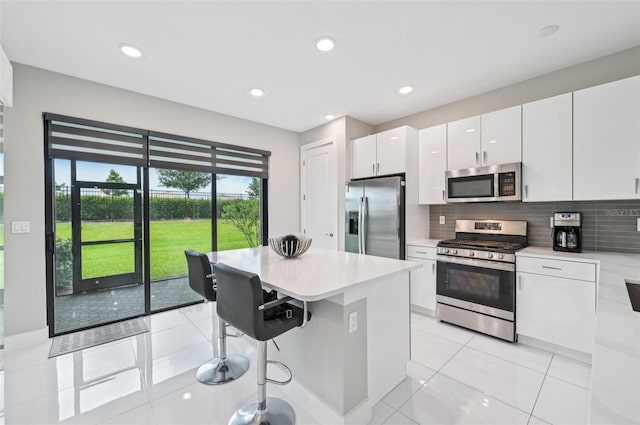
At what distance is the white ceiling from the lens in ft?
6.10

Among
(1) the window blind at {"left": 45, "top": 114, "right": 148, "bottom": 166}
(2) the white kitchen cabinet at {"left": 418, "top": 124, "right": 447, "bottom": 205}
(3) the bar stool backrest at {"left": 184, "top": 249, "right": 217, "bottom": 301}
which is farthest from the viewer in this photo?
(2) the white kitchen cabinet at {"left": 418, "top": 124, "right": 447, "bottom": 205}

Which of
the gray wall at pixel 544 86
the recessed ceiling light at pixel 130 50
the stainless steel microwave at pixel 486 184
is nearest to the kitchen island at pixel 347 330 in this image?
the stainless steel microwave at pixel 486 184

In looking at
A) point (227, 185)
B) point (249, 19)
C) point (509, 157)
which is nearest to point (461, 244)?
point (509, 157)

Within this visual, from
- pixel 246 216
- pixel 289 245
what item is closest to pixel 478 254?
pixel 289 245

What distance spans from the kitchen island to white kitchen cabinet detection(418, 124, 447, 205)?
169cm

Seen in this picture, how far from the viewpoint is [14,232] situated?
2.47 m

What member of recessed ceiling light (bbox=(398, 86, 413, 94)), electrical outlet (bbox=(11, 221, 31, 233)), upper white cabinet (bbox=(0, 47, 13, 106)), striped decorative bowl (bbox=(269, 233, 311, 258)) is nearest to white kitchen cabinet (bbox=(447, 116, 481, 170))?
recessed ceiling light (bbox=(398, 86, 413, 94))

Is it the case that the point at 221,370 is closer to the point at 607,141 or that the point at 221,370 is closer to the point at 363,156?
the point at 363,156

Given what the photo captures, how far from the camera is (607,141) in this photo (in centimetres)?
226

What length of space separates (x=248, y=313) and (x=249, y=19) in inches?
79.8

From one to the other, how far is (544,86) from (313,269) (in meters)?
3.08

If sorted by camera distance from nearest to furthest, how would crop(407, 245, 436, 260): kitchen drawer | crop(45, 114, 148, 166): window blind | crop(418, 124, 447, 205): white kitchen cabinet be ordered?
crop(45, 114, 148, 166): window blind < crop(407, 245, 436, 260): kitchen drawer < crop(418, 124, 447, 205): white kitchen cabinet

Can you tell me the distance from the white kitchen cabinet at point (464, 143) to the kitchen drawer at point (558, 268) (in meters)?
1.13

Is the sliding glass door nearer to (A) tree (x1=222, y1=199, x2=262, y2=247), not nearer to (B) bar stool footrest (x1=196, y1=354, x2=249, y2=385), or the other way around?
(A) tree (x1=222, y1=199, x2=262, y2=247)
